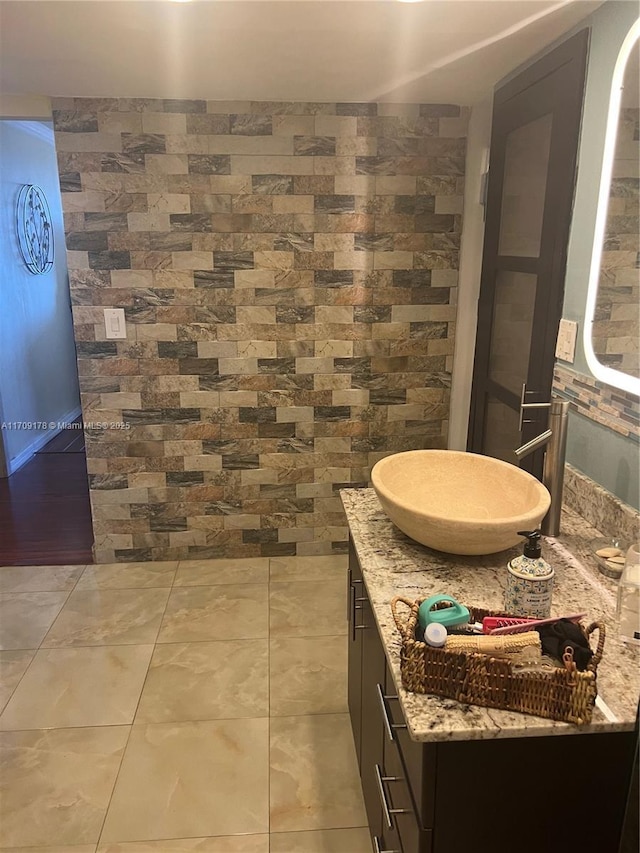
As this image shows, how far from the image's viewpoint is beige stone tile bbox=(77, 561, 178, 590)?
10.8ft

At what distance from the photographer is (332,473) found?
349 centimetres

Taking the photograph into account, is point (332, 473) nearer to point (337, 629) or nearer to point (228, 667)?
point (337, 629)

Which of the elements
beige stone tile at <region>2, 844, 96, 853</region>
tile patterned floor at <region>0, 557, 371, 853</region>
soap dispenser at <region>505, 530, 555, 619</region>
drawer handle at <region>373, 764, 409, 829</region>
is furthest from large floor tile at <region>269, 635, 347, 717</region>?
soap dispenser at <region>505, 530, 555, 619</region>

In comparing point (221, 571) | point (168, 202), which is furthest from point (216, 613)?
point (168, 202)

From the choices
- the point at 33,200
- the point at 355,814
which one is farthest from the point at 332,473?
the point at 33,200

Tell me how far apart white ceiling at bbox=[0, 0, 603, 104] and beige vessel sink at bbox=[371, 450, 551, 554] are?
131cm

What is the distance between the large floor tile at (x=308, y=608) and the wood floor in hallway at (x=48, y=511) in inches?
44.5

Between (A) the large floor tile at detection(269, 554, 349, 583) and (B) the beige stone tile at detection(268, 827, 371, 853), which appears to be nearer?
(B) the beige stone tile at detection(268, 827, 371, 853)

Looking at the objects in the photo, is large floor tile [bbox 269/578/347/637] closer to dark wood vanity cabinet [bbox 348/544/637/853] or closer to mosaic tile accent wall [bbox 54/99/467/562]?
mosaic tile accent wall [bbox 54/99/467/562]

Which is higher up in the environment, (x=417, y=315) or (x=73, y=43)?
(x=73, y=43)

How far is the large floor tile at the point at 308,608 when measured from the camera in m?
2.90

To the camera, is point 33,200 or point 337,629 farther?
point 33,200

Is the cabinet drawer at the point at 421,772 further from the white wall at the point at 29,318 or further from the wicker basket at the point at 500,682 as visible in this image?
the white wall at the point at 29,318

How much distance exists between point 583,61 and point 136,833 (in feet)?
8.55
